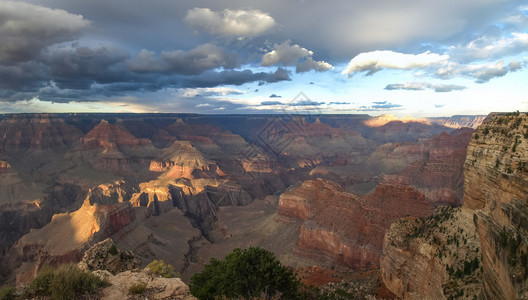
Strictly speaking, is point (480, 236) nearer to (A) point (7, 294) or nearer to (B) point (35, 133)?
(A) point (7, 294)

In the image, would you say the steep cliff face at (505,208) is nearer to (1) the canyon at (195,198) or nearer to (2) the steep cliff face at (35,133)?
(1) the canyon at (195,198)

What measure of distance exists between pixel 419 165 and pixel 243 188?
62932 millimetres

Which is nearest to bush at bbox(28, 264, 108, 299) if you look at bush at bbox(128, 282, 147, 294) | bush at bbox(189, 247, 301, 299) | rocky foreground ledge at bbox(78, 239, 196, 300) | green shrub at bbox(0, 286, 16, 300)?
green shrub at bbox(0, 286, 16, 300)

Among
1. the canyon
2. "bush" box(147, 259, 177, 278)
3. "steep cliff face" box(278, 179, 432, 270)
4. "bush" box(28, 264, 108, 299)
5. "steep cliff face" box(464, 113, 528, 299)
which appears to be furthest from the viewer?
the canyon

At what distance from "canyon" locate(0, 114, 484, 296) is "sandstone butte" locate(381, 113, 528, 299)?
2.89 meters

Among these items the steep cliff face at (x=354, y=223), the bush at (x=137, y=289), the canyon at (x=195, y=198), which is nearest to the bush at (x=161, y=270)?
the bush at (x=137, y=289)

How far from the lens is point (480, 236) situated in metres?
14.2

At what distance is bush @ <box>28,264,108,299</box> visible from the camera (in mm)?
12641

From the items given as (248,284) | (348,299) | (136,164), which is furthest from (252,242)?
(136,164)

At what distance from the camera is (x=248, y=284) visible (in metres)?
19.4

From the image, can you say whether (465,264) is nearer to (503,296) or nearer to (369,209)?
(503,296)

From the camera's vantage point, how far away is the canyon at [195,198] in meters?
46.5

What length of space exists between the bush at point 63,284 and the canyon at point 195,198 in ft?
73.6

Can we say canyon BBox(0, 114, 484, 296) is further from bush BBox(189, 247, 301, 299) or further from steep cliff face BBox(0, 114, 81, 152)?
bush BBox(189, 247, 301, 299)
